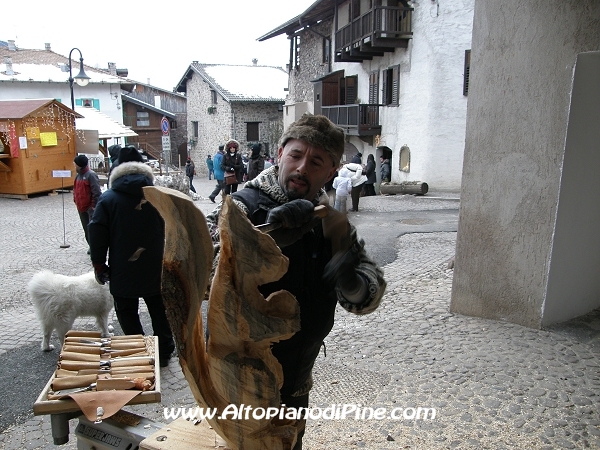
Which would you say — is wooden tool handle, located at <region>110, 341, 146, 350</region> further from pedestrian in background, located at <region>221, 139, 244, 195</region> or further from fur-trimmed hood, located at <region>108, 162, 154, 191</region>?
pedestrian in background, located at <region>221, 139, 244, 195</region>

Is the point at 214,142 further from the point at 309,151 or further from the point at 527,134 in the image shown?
the point at 309,151

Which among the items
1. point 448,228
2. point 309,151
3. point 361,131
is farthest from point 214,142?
point 309,151

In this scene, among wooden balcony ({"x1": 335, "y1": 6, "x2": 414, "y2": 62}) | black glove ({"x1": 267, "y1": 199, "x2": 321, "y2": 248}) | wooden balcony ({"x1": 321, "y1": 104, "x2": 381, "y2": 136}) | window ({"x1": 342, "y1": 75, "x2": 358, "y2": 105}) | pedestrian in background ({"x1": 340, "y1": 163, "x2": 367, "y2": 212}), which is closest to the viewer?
black glove ({"x1": 267, "y1": 199, "x2": 321, "y2": 248})

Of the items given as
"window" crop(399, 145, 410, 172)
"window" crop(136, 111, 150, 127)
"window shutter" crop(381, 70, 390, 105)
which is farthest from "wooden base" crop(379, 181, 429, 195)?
"window" crop(136, 111, 150, 127)

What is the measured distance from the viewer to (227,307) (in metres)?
1.45

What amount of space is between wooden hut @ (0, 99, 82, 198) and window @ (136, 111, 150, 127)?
21926mm

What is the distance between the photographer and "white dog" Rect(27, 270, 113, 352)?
4.57 m

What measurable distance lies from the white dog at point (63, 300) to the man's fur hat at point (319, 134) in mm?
3543

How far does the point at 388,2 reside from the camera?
19406 millimetres

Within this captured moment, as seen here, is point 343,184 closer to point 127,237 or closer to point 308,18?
point 127,237

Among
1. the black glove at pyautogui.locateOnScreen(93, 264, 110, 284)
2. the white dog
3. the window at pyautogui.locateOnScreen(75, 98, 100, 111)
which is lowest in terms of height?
the white dog

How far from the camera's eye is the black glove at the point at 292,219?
153cm

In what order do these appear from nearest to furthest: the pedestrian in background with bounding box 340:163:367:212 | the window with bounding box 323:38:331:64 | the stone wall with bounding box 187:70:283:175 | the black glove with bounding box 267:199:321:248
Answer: the black glove with bounding box 267:199:321:248
the pedestrian in background with bounding box 340:163:367:212
the window with bounding box 323:38:331:64
the stone wall with bounding box 187:70:283:175

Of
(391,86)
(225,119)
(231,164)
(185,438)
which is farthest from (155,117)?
(185,438)
